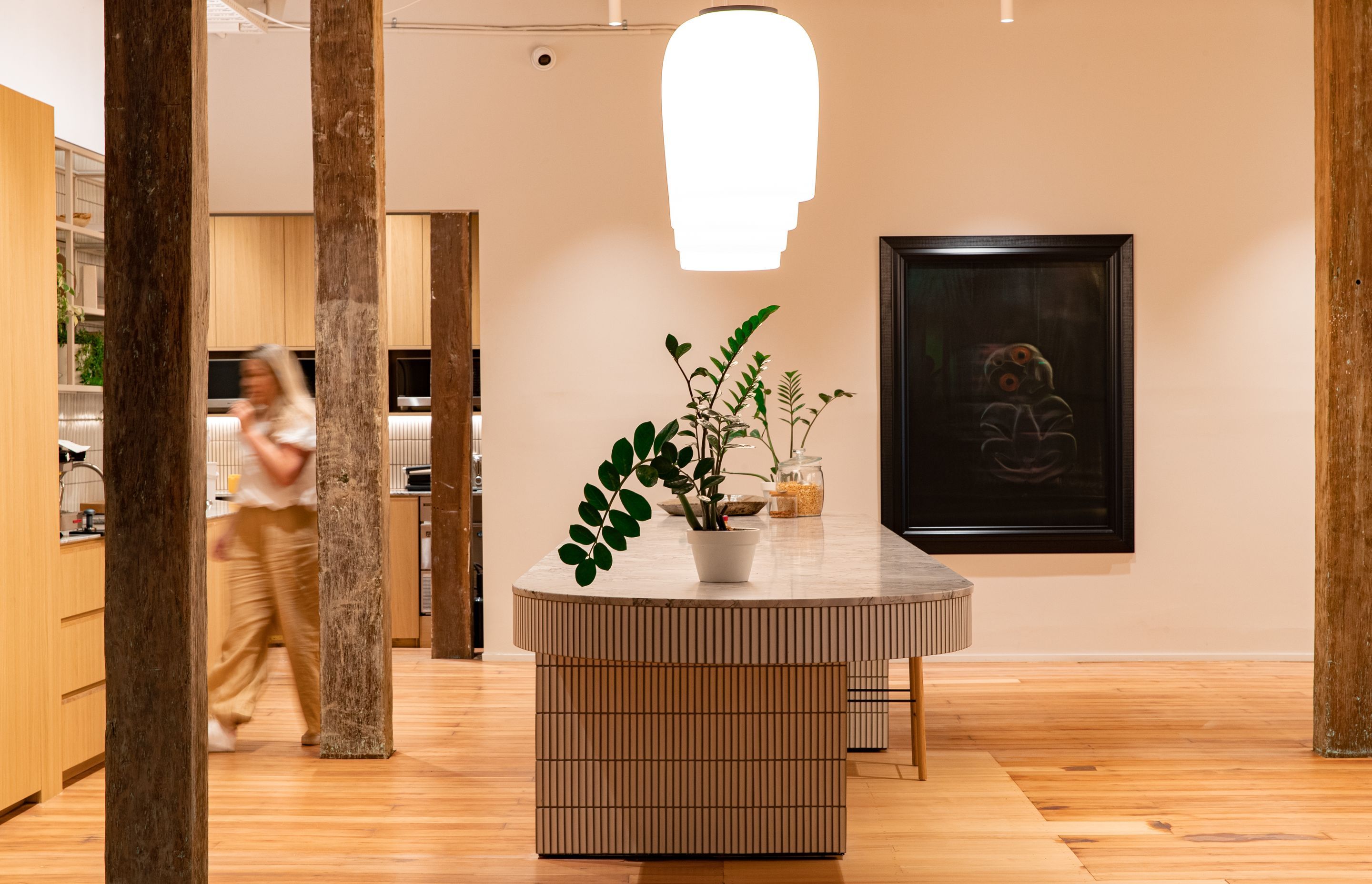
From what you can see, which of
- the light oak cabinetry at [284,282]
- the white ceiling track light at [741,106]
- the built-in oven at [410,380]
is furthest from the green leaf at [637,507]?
the built-in oven at [410,380]

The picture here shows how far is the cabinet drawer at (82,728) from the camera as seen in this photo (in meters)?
3.65

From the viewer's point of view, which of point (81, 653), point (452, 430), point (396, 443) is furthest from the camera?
point (396, 443)

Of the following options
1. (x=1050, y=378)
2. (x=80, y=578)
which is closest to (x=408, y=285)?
(x=80, y=578)

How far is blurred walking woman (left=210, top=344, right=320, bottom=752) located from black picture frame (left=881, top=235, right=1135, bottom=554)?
2800mm

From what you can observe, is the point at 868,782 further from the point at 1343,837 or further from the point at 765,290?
the point at 765,290

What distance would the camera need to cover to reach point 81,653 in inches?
147

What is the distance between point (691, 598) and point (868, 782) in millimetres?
1665

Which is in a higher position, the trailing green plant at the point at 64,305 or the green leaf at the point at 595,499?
the trailing green plant at the point at 64,305

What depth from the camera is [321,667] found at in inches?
156

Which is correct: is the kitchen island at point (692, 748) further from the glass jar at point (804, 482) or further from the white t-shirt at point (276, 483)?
the white t-shirt at point (276, 483)

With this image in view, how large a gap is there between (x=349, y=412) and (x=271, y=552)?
651 mm

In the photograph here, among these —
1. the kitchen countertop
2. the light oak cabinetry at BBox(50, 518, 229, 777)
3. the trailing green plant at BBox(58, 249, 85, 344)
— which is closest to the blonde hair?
the kitchen countertop

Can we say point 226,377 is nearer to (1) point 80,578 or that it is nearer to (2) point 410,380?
(2) point 410,380

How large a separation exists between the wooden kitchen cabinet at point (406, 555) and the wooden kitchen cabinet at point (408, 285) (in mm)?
887
